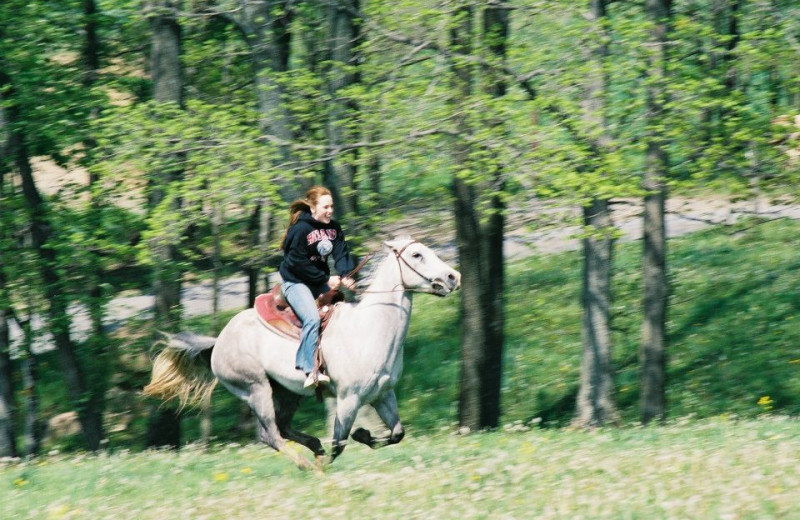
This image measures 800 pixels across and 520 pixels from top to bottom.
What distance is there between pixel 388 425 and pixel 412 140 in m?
6.72

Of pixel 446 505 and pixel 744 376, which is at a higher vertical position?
pixel 446 505

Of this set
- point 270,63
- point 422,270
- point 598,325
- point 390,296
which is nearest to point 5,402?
point 270,63

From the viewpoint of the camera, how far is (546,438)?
569 inches

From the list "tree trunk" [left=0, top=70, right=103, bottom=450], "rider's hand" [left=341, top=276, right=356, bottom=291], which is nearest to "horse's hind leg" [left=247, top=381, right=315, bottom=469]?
"rider's hand" [left=341, top=276, right=356, bottom=291]

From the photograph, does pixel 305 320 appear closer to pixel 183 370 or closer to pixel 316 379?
pixel 316 379

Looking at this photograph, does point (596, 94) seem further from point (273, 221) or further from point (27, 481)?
point (27, 481)

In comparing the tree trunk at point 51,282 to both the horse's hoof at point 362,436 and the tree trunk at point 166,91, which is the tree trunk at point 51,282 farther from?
the horse's hoof at point 362,436

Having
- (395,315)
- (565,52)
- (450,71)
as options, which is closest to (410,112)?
(450,71)

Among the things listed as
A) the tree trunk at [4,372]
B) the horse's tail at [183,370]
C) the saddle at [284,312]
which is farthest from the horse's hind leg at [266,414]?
the tree trunk at [4,372]

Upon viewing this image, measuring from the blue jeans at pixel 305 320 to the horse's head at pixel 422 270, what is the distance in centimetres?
112

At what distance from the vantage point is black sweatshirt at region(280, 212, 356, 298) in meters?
13.0

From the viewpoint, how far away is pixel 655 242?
2061cm

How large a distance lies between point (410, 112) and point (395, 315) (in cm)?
692

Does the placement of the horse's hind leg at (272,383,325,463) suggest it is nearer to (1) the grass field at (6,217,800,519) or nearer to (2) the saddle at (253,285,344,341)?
(1) the grass field at (6,217,800,519)
